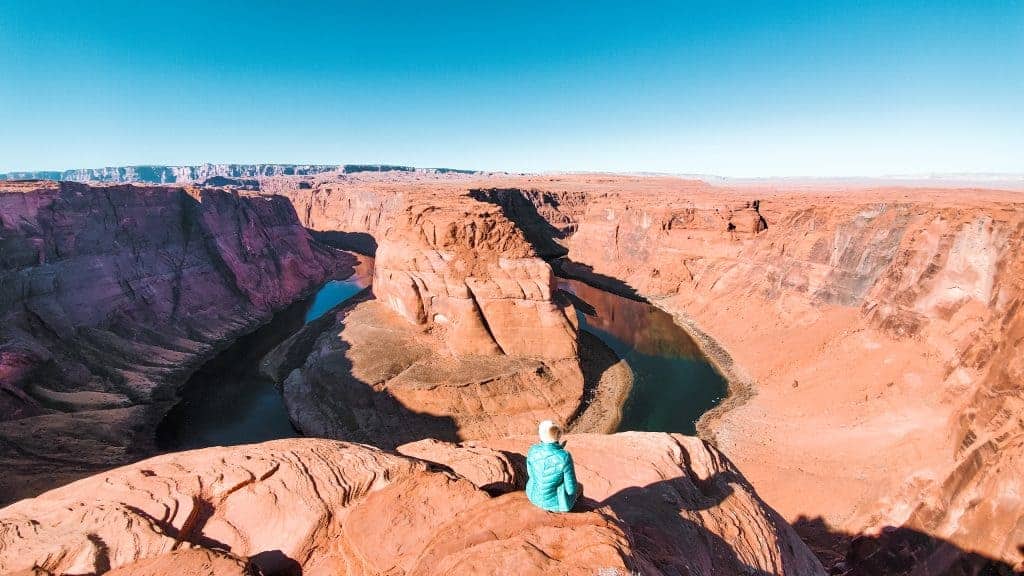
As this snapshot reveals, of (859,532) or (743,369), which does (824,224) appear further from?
(859,532)

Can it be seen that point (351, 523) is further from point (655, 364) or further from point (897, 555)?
point (655, 364)

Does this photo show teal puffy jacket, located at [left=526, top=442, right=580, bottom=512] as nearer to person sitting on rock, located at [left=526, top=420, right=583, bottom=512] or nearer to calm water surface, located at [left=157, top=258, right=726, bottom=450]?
person sitting on rock, located at [left=526, top=420, right=583, bottom=512]

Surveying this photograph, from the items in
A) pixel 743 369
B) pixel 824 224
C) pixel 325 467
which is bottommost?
pixel 743 369

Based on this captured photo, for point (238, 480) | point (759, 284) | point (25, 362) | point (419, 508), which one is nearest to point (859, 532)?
point (419, 508)

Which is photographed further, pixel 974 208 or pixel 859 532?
pixel 974 208

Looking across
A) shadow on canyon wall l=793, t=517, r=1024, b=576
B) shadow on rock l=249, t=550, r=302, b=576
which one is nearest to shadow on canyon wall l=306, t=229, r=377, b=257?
shadow on canyon wall l=793, t=517, r=1024, b=576

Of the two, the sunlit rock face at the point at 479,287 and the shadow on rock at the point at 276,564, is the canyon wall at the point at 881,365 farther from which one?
the shadow on rock at the point at 276,564

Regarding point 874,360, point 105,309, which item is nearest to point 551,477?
point 874,360
